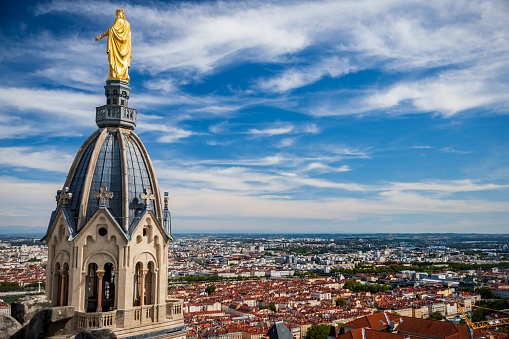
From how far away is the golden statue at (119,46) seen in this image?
1683 cm

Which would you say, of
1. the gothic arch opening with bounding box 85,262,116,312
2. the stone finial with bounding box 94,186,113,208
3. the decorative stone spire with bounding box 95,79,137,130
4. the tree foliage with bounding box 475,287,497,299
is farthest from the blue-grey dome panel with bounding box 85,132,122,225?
the tree foliage with bounding box 475,287,497,299

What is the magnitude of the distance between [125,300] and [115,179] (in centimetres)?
371

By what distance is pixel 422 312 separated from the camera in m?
109

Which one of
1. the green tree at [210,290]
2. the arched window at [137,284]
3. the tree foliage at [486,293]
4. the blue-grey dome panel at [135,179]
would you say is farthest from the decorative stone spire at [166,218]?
the tree foliage at [486,293]

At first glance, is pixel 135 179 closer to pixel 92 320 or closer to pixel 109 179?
pixel 109 179

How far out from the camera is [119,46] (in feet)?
55.3

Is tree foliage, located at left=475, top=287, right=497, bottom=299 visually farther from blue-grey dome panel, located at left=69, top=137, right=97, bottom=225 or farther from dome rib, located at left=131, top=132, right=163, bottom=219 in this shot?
blue-grey dome panel, located at left=69, top=137, right=97, bottom=225

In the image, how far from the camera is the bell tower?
14.9 meters

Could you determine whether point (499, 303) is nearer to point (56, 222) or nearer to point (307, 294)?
point (307, 294)

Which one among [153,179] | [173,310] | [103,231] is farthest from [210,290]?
[103,231]

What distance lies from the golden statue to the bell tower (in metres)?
0.39

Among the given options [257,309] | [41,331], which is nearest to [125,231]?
[41,331]

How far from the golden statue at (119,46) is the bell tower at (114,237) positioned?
390 mm

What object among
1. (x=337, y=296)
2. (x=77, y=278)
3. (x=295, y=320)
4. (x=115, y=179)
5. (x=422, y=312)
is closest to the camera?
(x=77, y=278)
